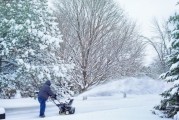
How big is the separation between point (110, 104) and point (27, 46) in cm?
598

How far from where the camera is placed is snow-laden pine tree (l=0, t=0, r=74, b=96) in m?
17.8

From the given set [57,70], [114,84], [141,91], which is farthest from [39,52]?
[141,91]

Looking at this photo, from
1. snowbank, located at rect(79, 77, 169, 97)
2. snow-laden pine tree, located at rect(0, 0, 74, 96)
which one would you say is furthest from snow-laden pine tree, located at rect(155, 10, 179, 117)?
snowbank, located at rect(79, 77, 169, 97)

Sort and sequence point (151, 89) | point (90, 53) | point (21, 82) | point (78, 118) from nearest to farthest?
1. point (78, 118)
2. point (21, 82)
3. point (151, 89)
4. point (90, 53)

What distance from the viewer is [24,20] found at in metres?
18.2

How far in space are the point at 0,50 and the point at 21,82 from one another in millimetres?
2458

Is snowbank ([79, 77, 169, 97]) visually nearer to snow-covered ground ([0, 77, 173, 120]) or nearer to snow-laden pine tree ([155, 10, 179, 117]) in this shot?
snow-covered ground ([0, 77, 173, 120])

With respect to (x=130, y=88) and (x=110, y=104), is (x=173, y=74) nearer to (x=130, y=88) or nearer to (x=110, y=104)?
(x=110, y=104)

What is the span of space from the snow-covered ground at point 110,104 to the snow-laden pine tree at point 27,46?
167 cm

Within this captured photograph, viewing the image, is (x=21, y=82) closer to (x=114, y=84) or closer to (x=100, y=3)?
(x=114, y=84)

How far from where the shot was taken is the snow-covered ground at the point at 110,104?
44.8 feet

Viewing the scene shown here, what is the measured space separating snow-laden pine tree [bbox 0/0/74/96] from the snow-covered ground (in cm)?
167

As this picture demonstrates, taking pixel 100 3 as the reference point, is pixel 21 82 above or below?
below

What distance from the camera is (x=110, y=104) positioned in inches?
750
